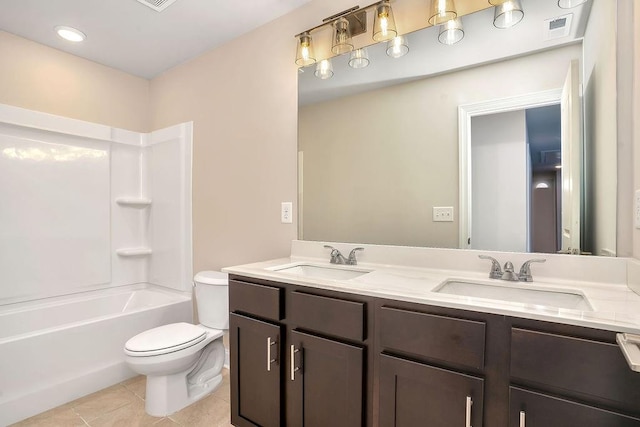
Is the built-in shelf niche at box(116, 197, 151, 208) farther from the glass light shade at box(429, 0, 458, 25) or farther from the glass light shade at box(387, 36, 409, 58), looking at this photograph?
the glass light shade at box(429, 0, 458, 25)

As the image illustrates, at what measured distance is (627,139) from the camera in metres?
1.19

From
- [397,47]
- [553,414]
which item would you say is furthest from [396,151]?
[553,414]

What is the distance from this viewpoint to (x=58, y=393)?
1.99 metres

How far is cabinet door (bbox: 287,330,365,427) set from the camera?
1214 millimetres

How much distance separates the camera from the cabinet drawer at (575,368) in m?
0.80

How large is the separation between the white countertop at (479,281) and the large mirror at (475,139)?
13 cm

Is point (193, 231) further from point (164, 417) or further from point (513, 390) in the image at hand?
point (513, 390)

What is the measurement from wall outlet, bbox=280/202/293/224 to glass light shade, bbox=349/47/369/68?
0.91m

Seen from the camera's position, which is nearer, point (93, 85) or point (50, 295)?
point (50, 295)

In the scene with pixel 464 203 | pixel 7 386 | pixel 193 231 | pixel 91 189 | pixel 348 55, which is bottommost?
pixel 7 386

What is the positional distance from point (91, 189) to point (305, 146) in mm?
1953

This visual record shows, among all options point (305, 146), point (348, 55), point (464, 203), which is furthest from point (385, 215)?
point (348, 55)

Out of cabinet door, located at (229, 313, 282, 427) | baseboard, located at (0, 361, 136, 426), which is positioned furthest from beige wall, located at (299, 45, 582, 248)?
baseboard, located at (0, 361, 136, 426)

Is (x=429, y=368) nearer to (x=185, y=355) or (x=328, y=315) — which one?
(x=328, y=315)
